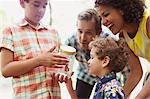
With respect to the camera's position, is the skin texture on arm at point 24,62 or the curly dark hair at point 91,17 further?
the curly dark hair at point 91,17

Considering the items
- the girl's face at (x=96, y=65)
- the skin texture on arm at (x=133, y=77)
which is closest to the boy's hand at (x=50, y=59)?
the girl's face at (x=96, y=65)

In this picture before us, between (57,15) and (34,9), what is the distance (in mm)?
444

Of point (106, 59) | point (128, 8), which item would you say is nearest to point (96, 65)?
point (106, 59)

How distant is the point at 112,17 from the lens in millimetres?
1107

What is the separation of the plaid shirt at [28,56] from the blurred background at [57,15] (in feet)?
1.16

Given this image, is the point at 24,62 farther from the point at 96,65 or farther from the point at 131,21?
the point at 131,21

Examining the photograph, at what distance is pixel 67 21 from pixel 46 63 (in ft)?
1.86

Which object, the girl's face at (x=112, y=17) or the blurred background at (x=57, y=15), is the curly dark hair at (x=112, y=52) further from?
the blurred background at (x=57, y=15)

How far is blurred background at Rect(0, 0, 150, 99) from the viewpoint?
1462 millimetres

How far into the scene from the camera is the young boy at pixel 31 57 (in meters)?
1.03

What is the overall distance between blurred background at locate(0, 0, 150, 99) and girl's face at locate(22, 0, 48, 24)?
0.33 m

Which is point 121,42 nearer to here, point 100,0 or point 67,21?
point 100,0

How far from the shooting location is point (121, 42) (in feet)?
3.62

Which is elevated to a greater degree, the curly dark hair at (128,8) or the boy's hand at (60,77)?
the curly dark hair at (128,8)
